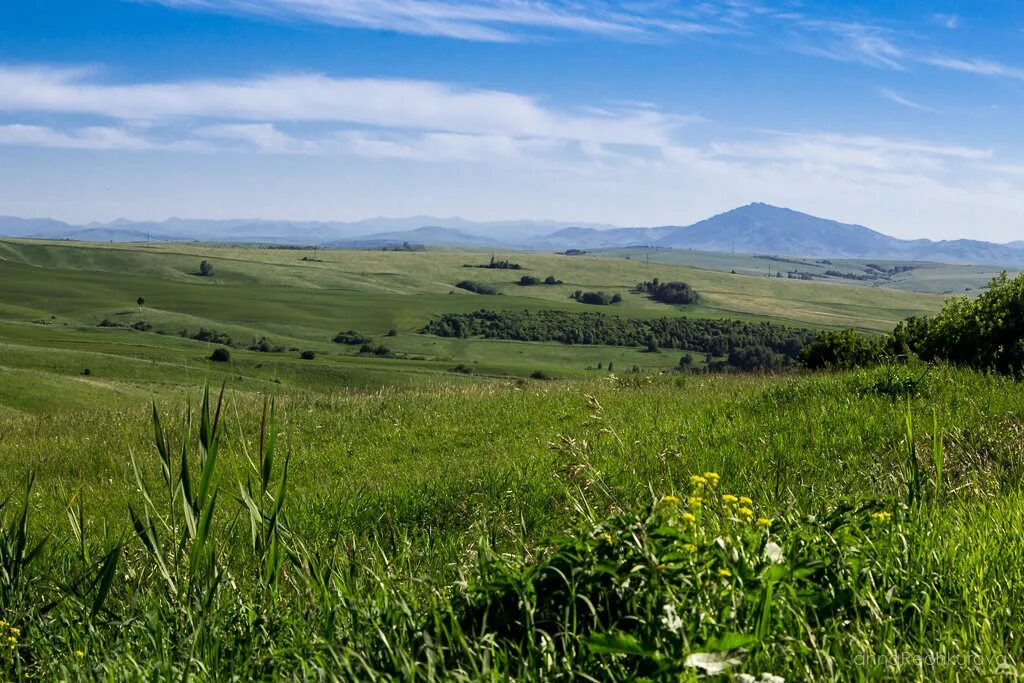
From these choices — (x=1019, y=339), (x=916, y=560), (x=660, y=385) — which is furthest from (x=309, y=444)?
(x=916, y=560)

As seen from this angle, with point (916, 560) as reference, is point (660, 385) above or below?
below

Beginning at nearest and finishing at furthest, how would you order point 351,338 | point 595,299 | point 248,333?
point 248,333
point 351,338
point 595,299

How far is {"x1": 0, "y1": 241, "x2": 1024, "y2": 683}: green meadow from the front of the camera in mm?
3113

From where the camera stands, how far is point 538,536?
23.3ft

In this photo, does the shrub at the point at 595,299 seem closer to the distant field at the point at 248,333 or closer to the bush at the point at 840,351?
the distant field at the point at 248,333

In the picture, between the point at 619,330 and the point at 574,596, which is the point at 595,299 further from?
the point at 574,596

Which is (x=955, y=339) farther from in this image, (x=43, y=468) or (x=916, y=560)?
(x=43, y=468)

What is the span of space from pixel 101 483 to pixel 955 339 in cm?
1372

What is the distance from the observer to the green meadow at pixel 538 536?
3.11 m

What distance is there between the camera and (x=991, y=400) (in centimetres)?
1026

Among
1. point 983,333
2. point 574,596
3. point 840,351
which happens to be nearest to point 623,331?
point 840,351

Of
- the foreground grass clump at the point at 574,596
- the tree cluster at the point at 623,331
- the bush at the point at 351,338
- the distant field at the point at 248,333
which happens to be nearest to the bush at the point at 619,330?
the tree cluster at the point at 623,331

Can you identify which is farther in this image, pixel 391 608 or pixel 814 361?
pixel 814 361

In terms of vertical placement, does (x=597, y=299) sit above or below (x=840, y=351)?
below
